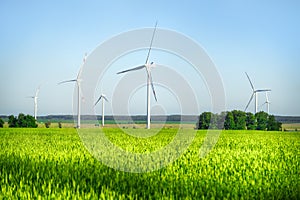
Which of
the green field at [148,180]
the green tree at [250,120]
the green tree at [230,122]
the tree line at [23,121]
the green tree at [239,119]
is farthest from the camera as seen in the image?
the green tree at [239,119]

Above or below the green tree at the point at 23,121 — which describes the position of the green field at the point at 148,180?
below

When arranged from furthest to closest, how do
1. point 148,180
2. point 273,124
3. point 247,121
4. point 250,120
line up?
point 247,121 → point 250,120 → point 273,124 → point 148,180

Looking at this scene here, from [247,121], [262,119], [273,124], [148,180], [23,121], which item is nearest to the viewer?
[148,180]

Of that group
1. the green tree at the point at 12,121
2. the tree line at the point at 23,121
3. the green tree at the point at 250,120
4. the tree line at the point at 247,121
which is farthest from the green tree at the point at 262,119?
the green tree at the point at 12,121

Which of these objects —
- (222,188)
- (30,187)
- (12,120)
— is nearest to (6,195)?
(30,187)

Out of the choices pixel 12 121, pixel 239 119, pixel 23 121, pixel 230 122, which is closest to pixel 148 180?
pixel 23 121

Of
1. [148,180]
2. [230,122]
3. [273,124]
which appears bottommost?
[148,180]

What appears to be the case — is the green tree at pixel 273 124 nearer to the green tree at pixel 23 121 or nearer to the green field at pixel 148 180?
the green tree at pixel 23 121

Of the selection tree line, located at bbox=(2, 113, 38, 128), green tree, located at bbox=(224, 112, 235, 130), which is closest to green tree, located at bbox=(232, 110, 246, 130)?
green tree, located at bbox=(224, 112, 235, 130)

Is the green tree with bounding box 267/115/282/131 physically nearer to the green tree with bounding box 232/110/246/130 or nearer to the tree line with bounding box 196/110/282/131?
the tree line with bounding box 196/110/282/131

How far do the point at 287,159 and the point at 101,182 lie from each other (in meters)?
7.90

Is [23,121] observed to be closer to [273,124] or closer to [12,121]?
[12,121]

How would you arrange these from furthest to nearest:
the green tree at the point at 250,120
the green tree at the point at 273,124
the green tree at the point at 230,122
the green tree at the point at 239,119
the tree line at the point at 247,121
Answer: the green tree at the point at 239,119 → the green tree at the point at 250,120 → the green tree at the point at 230,122 → the tree line at the point at 247,121 → the green tree at the point at 273,124

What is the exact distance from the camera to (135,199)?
323 inches
